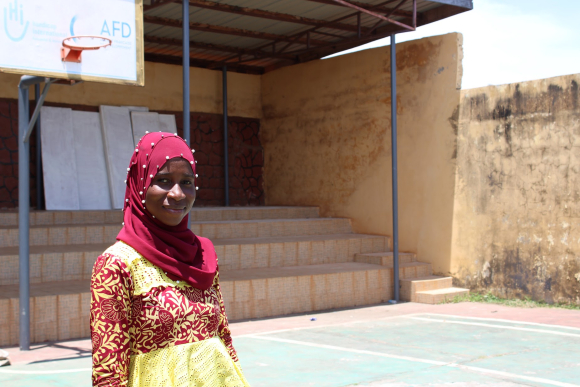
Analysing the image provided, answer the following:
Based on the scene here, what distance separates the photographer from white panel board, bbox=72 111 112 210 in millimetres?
9977

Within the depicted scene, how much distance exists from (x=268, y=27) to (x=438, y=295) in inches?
185

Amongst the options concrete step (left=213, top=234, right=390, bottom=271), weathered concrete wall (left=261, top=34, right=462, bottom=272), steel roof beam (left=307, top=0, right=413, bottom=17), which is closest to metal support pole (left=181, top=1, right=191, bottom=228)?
concrete step (left=213, top=234, right=390, bottom=271)

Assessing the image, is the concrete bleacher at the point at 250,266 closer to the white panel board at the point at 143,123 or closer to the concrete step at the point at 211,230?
the concrete step at the point at 211,230

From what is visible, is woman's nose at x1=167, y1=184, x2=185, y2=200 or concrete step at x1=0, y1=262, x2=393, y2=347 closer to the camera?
woman's nose at x1=167, y1=184, x2=185, y2=200

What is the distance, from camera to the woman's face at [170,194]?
183 centimetres

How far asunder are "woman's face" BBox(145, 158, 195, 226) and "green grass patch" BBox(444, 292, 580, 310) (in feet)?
23.4

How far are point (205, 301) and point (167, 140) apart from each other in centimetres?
49

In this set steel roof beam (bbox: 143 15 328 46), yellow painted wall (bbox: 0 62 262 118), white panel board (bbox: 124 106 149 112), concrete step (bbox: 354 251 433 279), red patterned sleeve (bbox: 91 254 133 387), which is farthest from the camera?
white panel board (bbox: 124 106 149 112)

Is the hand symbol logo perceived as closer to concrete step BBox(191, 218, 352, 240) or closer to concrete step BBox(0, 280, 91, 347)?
concrete step BBox(0, 280, 91, 347)

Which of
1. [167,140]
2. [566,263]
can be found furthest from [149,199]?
[566,263]

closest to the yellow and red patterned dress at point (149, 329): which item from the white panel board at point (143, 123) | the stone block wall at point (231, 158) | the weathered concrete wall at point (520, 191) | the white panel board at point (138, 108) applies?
the weathered concrete wall at point (520, 191)

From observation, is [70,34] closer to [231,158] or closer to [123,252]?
[123,252]

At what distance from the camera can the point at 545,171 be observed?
26.8 feet

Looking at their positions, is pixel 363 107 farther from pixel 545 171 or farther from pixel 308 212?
pixel 545 171
